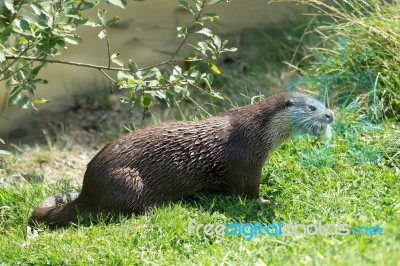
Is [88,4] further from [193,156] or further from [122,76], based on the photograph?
[193,156]

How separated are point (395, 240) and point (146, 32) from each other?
557cm

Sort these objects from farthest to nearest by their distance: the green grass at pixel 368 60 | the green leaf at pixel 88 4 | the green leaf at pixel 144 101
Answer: the green grass at pixel 368 60 → the green leaf at pixel 144 101 → the green leaf at pixel 88 4

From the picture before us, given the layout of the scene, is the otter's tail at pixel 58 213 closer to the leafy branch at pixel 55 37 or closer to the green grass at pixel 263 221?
the green grass at pixel 263 221

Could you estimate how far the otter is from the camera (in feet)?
17.1

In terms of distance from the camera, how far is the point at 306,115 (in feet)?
17.5

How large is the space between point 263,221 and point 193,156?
64 cm

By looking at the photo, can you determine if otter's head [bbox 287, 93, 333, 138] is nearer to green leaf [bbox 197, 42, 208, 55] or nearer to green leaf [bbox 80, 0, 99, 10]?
green leaf [bbox 197, 42, 208, 55]

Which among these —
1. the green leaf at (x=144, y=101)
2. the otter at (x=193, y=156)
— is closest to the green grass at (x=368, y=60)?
the otter at (x=193, y=156)

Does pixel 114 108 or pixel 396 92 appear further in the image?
pixel 114 108

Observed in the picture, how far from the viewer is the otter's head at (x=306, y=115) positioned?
534 cm

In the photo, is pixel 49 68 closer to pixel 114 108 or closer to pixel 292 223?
pixel 114 108

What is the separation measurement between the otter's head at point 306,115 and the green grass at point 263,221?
37cm

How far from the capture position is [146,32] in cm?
932

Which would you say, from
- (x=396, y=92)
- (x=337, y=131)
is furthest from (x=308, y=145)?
(x=396, y=92)
